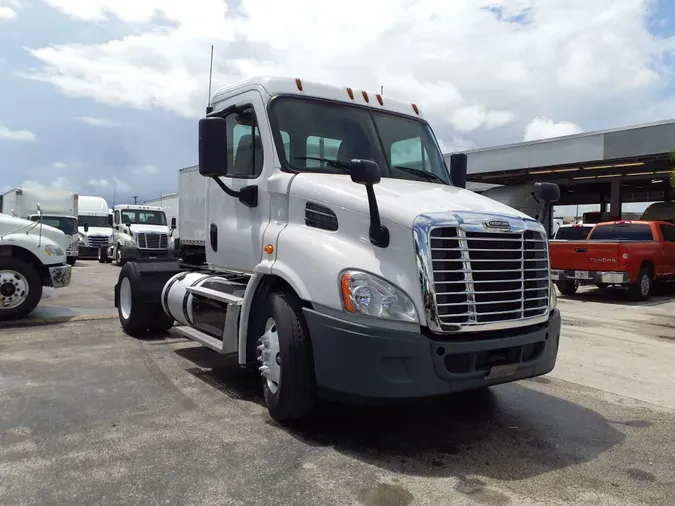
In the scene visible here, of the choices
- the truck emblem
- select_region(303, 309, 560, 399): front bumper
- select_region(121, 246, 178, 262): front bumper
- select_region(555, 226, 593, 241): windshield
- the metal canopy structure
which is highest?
the metal canopy structure

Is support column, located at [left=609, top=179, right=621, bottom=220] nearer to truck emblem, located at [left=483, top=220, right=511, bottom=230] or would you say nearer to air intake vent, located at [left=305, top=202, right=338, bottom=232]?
truck emblem, located at [left=483, top=220, right=511, bottom=230]

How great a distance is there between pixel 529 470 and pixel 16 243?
811 cm

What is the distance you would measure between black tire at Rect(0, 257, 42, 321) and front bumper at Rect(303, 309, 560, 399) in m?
6.56

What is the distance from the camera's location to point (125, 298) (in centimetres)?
816

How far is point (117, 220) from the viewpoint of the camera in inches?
947

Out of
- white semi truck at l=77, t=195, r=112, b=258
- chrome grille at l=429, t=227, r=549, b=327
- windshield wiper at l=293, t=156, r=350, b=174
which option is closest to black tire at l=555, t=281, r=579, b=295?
chrome grille at l=429, t=227, r=549, b=327

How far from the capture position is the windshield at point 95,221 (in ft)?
91.7

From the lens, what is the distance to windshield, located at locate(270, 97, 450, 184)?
16.4ft

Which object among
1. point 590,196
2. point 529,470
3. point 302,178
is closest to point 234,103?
point 302,178

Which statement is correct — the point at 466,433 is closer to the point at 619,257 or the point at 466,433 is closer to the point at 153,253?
the point at 153,253

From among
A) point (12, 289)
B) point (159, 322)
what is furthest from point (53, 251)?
point (159, 322)

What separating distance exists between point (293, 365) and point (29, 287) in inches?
254

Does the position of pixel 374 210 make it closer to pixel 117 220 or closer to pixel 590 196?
pixel 117 220

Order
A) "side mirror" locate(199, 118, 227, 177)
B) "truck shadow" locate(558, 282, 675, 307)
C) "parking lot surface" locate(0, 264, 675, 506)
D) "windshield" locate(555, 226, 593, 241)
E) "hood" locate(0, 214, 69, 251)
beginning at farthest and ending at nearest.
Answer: "windshield" locate(555, 226, 593, 241) < "truck shadow" locate(558, 282, 675, 307) < "hood" locate(0, 214, 69, 251) < "side mirror" locate(199, 118, 227, 177) < "parking lot surface" locate(0, 264, 675, 506)
